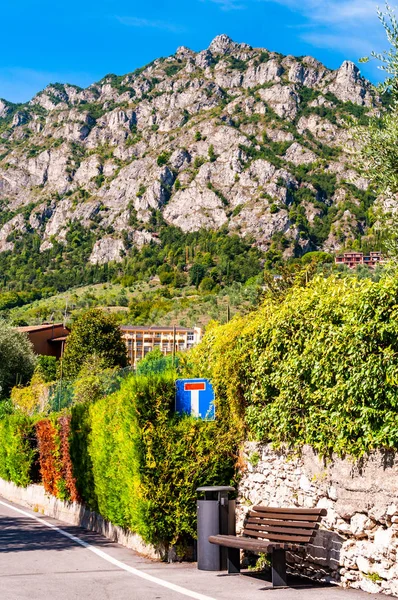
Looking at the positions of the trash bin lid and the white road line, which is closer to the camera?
the white road line

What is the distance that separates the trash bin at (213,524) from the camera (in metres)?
9.48

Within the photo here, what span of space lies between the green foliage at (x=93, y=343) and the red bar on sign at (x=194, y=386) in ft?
150

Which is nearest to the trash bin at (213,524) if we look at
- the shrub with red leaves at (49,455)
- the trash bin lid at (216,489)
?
the trash bin lid at (216,489)

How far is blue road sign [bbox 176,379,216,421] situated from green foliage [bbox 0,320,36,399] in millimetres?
41331

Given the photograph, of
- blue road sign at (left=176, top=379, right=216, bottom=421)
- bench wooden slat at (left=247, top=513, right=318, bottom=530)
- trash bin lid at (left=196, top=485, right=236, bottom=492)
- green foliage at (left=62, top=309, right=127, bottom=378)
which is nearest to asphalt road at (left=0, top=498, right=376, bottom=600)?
bench wooden slat at (left=247, top=513, right=318, bottom=530)

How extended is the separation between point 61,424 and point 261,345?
9233mm

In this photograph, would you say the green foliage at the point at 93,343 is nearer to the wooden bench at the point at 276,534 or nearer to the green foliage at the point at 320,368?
the green foliage at the point at 320,368

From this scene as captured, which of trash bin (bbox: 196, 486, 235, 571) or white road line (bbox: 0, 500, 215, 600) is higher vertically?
trash bin (bbox: 196, 486, 235, 571)

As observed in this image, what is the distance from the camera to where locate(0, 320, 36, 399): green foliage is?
51.5 m

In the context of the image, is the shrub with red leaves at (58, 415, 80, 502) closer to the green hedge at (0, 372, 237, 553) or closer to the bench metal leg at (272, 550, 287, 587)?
the green hedge at (0, 372, 237, 553)

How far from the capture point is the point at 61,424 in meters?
17.9

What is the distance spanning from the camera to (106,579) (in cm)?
886

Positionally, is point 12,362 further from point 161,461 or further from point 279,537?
point 279,537

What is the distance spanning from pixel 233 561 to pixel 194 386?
9.20 ft
